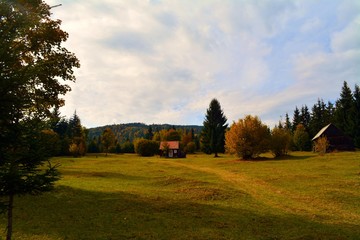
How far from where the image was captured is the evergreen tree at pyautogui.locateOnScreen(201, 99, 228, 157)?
239 feet

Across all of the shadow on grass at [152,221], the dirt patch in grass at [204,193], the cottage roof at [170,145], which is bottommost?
the shadow on grass at [152,221]

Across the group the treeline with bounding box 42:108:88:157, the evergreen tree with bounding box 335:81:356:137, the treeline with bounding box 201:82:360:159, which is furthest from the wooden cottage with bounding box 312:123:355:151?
the treeline with bounding box 42:108:88:157

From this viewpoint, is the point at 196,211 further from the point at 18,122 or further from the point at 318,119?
the point at 318,119

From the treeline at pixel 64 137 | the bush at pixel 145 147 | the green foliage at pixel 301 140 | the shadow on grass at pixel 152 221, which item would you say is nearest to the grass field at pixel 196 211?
the shadow on grass at pixel 152 221

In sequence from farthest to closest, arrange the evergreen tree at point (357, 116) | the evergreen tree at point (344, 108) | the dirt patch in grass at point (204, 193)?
the evergreen tree at point (344, 108)
the evergreen tree at point (357, 116)
the dirt patch in grass at point (204, 193)

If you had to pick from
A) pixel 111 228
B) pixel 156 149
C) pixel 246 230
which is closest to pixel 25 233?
pixel 111 228

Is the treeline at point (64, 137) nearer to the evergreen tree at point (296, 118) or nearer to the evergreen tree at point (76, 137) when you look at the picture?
the evergreen tree at point (76, 137)

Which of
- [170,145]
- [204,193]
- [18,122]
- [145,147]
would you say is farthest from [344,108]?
[18,122]

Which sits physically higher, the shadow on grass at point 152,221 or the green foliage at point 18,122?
the green foliage at point 18,122

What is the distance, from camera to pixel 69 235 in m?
11.8

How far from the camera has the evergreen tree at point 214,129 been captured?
2867 inches

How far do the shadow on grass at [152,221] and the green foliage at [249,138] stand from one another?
1323 inches

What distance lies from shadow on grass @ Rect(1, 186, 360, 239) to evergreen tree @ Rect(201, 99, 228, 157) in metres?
55.1

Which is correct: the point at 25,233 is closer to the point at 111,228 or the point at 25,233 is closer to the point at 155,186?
Result: the point at 111,228
